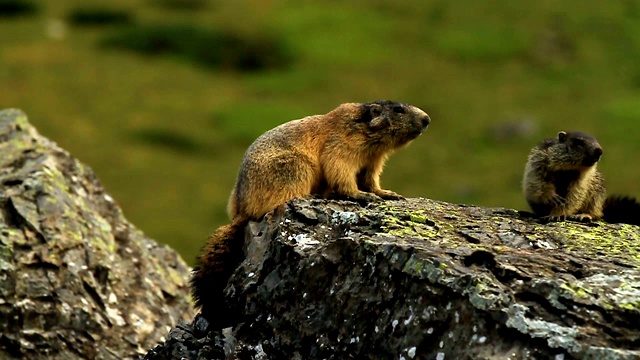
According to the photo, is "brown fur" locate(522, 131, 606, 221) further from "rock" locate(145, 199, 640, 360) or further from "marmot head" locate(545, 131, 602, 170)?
"rock" locate(145, 199, 640, 360)

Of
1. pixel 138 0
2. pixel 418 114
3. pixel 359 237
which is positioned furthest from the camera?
pixel 138 0

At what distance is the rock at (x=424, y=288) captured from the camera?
28.0 feet

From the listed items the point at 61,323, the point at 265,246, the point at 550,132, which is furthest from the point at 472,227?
the point at 550,132

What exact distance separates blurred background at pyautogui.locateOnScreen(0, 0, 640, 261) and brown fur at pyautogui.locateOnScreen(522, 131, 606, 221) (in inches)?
1103

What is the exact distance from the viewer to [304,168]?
12320 millimetres

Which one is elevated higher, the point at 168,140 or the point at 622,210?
the point at 168,140

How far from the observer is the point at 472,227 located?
414 inches

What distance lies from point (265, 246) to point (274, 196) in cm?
123

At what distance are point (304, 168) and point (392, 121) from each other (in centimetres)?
151

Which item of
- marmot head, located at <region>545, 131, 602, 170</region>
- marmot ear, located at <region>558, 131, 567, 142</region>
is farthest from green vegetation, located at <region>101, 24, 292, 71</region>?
marmot head, located at <region>545, 131, 602, 170</region>

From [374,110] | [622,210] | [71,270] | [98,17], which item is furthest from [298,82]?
[622,210]

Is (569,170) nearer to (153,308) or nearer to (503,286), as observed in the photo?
(503,286)

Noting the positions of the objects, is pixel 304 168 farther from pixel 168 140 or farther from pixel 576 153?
pixel 168 140

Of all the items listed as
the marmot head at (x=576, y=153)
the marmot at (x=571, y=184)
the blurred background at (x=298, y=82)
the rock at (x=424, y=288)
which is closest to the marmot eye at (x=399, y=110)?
the marmot at (x=571, y=184)
